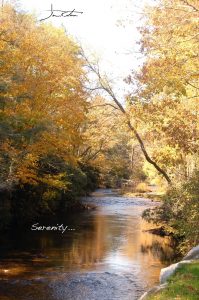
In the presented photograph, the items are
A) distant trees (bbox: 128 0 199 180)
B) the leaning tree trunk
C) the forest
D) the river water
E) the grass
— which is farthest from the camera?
the leaning tree trunk

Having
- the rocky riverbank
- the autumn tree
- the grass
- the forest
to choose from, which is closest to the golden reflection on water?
the forest

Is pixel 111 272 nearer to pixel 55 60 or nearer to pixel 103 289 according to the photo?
pixel 103 289

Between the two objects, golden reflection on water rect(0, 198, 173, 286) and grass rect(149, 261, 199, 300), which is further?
golden reflection on water rect(0, 198, 173, 286)

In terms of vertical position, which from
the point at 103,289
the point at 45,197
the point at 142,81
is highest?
the point at 142,81

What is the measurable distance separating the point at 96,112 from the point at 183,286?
1735 cm

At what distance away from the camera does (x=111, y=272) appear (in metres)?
13.7

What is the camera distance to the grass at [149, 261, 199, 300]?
24.6ft

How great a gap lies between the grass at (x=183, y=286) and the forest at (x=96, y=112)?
18.0 ft

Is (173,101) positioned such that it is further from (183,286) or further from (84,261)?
(183,286)

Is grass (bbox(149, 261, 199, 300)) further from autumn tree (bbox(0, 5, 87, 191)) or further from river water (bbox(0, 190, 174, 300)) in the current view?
autumn tree (bbox(0, 5, 87, 191))

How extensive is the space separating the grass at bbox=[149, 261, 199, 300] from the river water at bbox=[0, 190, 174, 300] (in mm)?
2649

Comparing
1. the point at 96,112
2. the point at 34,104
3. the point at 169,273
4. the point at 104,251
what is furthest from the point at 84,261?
the point at 96,112

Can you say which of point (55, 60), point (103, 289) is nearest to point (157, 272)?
point (103, 289)

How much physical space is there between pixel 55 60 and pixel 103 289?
14.5 metres
